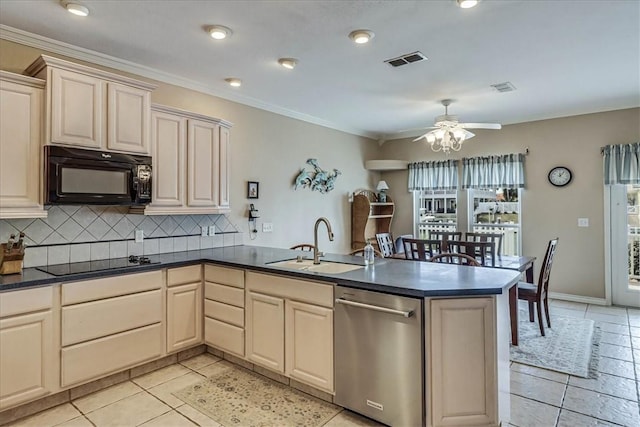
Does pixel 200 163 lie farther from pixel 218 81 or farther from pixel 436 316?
pixel 436 316

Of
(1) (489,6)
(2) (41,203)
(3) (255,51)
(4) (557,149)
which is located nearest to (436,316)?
(1) (489,6)

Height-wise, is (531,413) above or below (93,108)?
below

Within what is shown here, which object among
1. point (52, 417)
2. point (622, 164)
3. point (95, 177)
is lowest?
point (52, 417)

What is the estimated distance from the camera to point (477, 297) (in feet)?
6.81

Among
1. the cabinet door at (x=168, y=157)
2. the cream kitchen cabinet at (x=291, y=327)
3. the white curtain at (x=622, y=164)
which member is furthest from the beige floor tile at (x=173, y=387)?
the white curtain at (x=622, y=164)

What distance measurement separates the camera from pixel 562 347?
350 cm

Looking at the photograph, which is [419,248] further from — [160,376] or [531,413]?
[160,376]

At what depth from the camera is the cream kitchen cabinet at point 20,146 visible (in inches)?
97.8

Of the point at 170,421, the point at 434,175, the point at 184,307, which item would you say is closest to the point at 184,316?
the point at 184,307

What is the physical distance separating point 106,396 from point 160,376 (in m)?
0.41

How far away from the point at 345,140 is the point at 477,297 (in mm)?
4498

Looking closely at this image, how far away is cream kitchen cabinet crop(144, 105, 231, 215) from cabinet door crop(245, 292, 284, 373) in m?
1.20

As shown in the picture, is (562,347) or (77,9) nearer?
(77,9)

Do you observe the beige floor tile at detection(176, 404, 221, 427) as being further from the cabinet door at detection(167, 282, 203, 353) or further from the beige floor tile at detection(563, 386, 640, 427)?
the beige floor tile at detection(563, 386, 640, 427)
